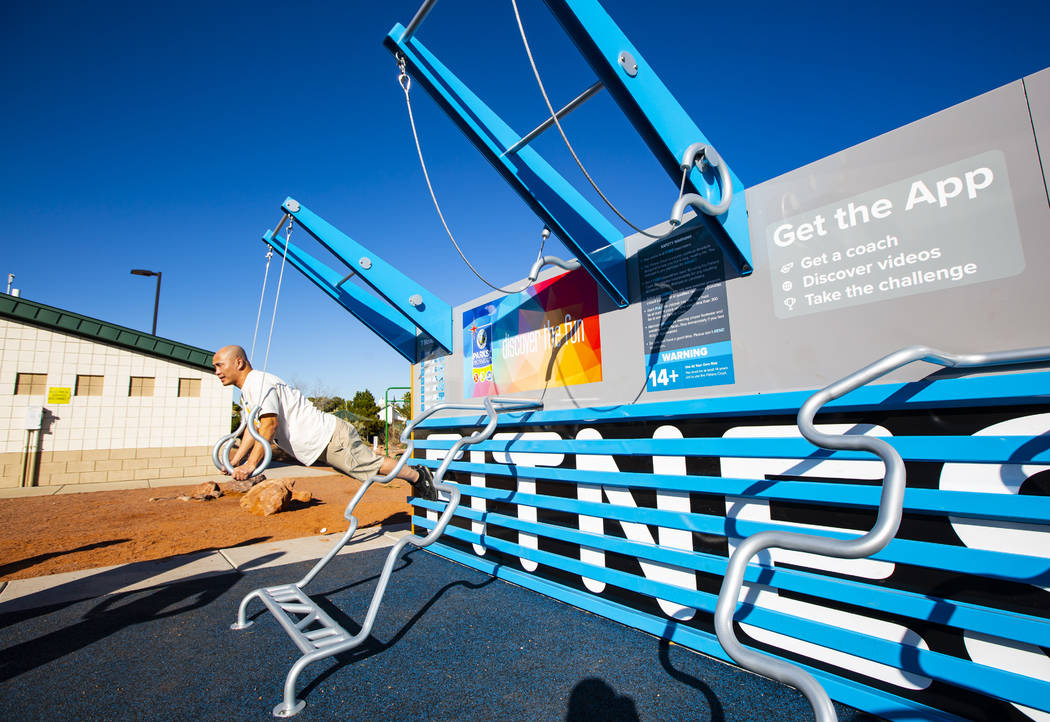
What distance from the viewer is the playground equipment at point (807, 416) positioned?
1479 mm

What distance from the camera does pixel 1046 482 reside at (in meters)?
1.44

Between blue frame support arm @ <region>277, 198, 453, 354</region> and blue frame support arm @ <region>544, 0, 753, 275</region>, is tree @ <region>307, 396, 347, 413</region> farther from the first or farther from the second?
blue frame support arm @ <region>544, 0, 753, 275</region>

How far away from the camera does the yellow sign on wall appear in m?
10.3

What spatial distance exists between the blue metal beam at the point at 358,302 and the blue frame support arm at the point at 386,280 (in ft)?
1.68

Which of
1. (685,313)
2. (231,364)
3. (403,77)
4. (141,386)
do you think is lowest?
(231,364)

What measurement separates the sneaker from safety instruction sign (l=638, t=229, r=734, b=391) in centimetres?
229

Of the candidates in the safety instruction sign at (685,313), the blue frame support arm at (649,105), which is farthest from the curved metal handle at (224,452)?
the blue frame support arm at (649,105)

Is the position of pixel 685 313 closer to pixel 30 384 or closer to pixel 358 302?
pixel 358 302

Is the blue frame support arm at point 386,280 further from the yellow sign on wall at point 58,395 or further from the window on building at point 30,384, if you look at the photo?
the window on building at point 30,384

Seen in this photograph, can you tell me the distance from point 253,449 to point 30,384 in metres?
11.1

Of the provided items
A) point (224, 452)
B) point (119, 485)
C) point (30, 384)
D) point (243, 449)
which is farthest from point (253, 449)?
point (30, 384)

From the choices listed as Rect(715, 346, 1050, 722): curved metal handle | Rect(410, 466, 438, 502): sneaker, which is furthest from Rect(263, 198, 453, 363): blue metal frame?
Rect(715, 346, 1050, 722): curved metal handle

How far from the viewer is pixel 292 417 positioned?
3.96 metres

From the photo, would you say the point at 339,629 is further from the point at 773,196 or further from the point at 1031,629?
the point at 773,196
